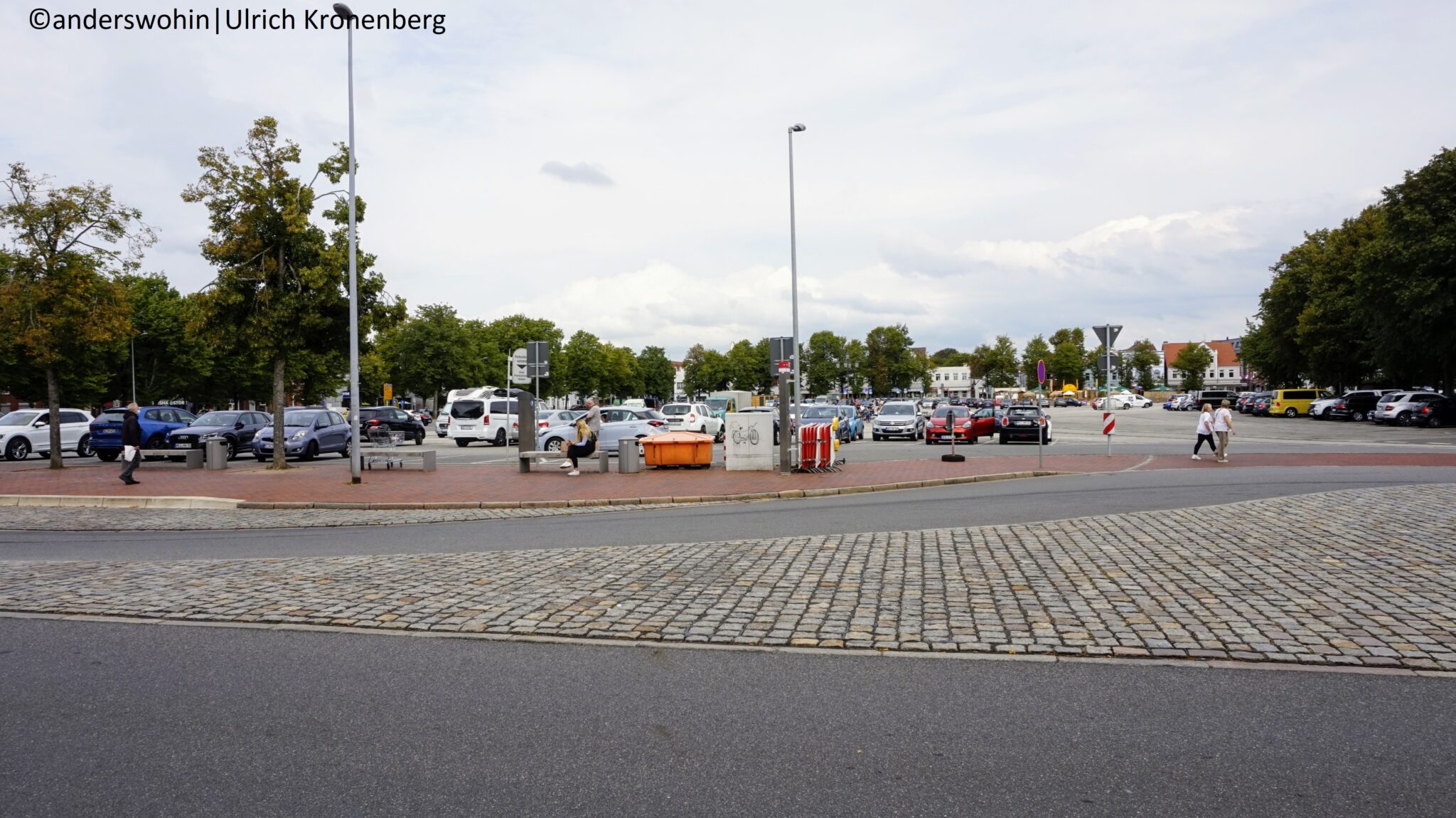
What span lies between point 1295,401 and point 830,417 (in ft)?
143

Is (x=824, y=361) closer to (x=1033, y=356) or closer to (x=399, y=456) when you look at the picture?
(x=1033, y=356)

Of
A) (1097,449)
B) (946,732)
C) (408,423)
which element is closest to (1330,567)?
(946,732)

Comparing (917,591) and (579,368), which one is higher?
(579,368)

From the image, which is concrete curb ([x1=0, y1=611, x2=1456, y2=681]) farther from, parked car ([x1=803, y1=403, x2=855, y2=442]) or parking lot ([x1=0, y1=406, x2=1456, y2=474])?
parked car ([x1=803, y1=403, x2=855, y2=442])

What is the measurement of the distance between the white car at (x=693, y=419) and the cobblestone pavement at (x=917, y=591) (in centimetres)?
2454

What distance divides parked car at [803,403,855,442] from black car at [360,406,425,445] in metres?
16.2

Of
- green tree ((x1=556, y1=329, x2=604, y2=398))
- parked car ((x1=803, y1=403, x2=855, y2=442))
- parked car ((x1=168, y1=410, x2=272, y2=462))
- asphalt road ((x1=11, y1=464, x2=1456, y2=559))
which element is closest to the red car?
parked car ((x1=803, y1=403, x2=855, y2=442))

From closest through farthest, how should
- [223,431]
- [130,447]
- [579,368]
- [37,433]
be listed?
[130,447] < [223,431] < [37,433] < [579,368]

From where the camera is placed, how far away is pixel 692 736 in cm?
429

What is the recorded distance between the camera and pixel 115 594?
7.77 metres

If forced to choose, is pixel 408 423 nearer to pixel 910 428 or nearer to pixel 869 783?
pixel 910 428

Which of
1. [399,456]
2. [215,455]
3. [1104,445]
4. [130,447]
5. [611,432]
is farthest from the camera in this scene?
[1104,445]

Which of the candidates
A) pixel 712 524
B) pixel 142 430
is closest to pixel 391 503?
pixel 712 524

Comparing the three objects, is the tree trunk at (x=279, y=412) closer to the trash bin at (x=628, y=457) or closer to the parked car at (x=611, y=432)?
the parked car at (x=611, y=432)
